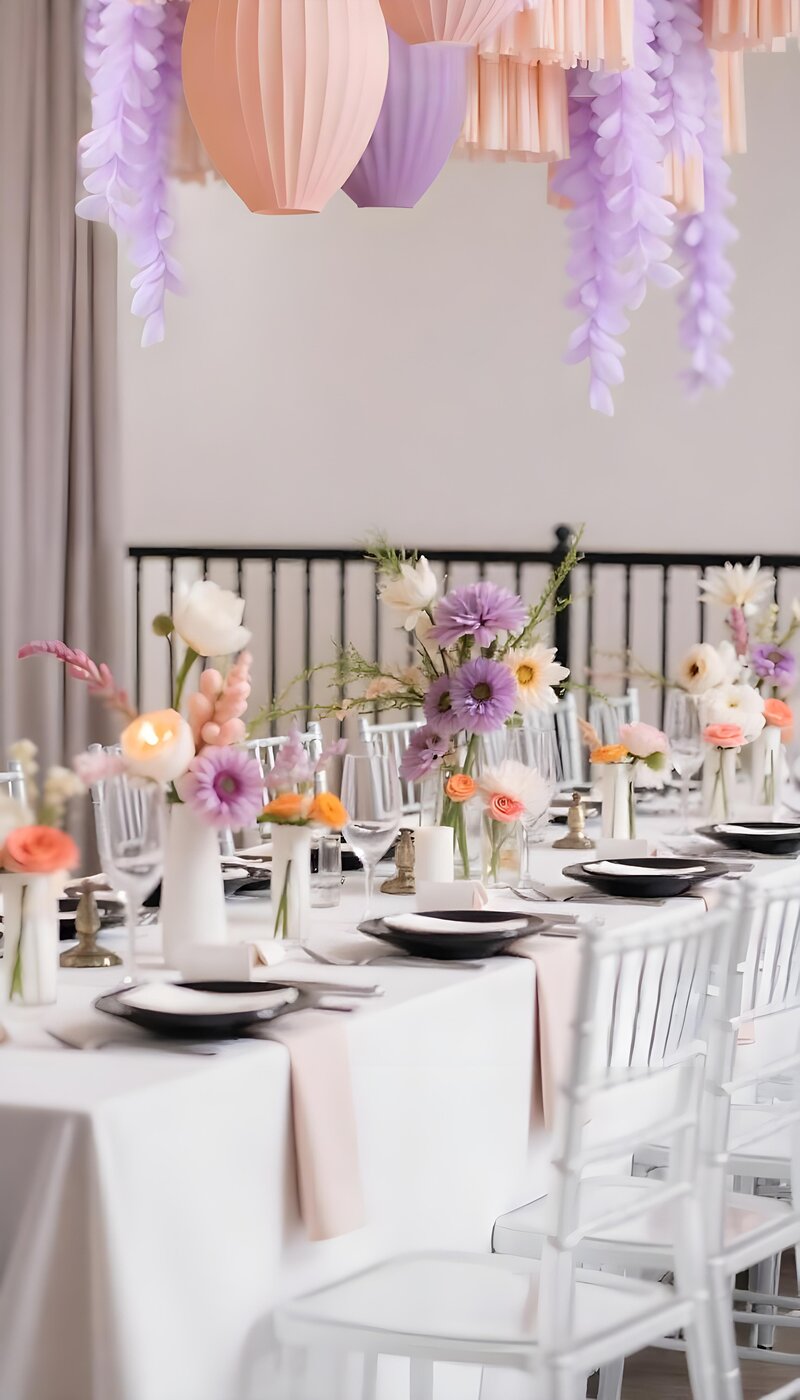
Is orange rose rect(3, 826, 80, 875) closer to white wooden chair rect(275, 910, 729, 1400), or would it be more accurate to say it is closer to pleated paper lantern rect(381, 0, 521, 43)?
white wooden chair rect(275, 910, 729, 1400)

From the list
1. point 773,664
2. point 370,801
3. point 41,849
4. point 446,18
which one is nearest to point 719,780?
point 773,664

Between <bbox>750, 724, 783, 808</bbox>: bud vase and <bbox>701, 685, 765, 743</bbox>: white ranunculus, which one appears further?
<bbox>750, 724, 783, 808</bbox>: bud vase

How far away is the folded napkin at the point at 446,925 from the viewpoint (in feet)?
6.86

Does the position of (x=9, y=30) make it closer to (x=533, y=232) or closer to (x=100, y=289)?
(x=100, y=289)

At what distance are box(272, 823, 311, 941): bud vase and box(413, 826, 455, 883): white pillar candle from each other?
1.12 ft

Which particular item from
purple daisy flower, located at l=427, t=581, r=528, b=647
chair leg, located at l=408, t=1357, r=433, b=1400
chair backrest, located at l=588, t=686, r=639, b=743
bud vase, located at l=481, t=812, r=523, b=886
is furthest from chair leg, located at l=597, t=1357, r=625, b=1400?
chair backrest, located at l=588, t=686, r=639, b=743

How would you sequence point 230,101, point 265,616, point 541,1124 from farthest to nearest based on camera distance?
1. point 265,616
2. point 230,101
3. point 541,1124

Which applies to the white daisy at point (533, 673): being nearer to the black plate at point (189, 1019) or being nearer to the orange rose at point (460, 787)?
the orange rose at point (460, 787)

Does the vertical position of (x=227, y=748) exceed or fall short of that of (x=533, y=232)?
it falls short

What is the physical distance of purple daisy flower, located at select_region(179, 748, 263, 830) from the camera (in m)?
1.97

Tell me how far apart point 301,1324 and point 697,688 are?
1.86 meters

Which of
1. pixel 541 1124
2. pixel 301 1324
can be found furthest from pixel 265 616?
pixel 301 1324

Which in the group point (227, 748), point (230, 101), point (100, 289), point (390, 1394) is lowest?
point (390, 1394)

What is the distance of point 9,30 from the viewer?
492cm
